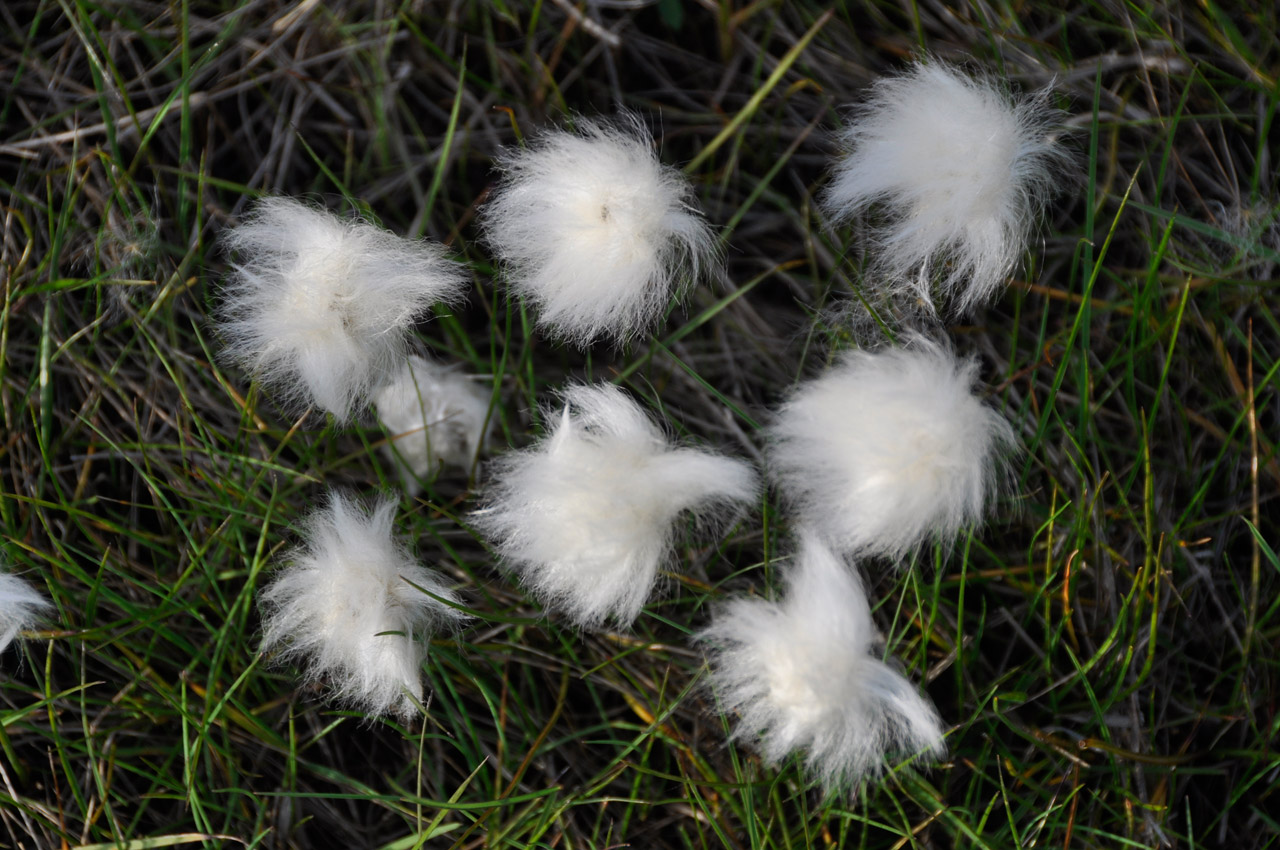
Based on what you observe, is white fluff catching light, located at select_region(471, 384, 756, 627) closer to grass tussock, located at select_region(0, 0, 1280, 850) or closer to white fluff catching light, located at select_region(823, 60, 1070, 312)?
grass tussock, located at select_region(0, 0, 1280, 850)

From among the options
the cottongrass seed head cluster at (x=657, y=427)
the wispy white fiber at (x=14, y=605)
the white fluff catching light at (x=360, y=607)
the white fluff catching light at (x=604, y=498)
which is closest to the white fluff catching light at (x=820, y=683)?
the cottongrass seed head cluster at (x=657, y=427)

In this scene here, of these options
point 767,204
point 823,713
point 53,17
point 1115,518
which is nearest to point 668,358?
point 767,204

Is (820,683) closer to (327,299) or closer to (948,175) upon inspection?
(948,175)

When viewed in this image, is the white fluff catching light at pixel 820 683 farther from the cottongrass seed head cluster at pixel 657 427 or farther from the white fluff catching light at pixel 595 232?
the white fluff catching light at pixel 595 232

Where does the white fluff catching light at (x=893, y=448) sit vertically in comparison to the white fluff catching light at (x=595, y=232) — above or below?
below

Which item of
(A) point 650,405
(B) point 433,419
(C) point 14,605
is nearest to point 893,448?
(A) point 650,405

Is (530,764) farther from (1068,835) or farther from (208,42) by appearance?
(208,42)
